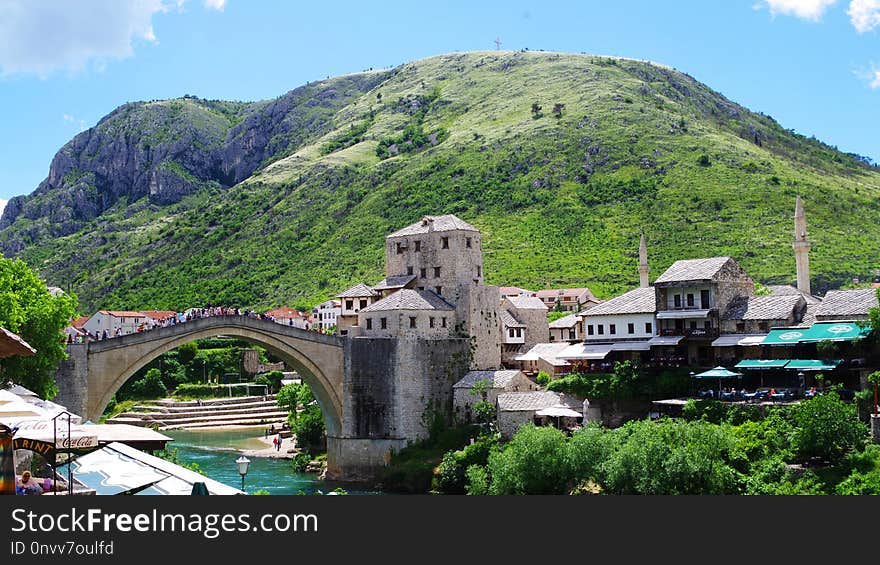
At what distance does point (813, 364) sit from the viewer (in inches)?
1859

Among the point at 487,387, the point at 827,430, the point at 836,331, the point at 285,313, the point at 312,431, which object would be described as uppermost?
the point at 285,313

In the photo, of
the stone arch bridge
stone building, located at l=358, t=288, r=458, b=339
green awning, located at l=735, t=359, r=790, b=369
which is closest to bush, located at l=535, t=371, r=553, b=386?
the stone arch bridge

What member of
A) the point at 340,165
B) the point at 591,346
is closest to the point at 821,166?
the point at 340,165

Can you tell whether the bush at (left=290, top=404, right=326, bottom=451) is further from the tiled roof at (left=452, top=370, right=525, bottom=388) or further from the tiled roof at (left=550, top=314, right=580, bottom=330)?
the tiled roof at (left=550, top=314, right=580, bottom=330)

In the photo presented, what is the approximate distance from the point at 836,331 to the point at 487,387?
19819 millimetres

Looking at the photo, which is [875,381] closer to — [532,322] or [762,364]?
[762,364]

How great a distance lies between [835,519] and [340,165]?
14891 centimetres

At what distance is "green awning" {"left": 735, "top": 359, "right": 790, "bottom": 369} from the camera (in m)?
48.3

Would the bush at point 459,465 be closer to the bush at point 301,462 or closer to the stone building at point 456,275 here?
the stone building at point 456,275

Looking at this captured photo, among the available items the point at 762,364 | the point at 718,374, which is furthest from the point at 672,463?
the point at 762,364

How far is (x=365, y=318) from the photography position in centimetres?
6006

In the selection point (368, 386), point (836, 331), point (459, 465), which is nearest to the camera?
point (836, 331)

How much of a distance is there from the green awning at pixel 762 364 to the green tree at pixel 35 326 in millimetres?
33428

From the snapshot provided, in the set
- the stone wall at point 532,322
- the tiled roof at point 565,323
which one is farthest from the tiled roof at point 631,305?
the tiled roof at point 565,323
